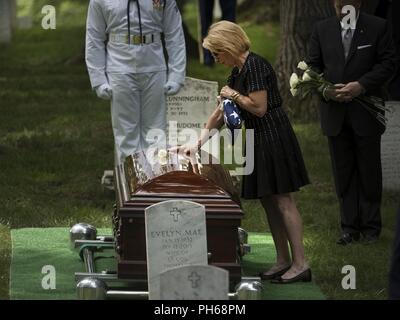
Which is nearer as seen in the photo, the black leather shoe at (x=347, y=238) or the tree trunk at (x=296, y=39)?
the black leather shoe at (x=347, y=238)

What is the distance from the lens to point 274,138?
7812mm

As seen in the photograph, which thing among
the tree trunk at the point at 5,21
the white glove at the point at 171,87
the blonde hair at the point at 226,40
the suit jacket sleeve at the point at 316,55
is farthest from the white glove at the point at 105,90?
the tree trunk at the point at 5,21

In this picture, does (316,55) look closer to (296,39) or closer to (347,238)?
(347,238)

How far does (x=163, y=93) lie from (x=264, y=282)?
2003mm

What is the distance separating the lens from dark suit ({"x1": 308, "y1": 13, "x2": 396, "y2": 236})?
9008 millimetres

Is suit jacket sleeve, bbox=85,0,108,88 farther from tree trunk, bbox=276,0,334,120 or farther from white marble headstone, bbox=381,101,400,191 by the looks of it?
tree trunk, bbox=276,0,334,120

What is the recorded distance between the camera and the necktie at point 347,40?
9.05 m

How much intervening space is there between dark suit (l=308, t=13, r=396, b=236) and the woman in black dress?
4.04 ft

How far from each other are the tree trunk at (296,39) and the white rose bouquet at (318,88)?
14.4 feet

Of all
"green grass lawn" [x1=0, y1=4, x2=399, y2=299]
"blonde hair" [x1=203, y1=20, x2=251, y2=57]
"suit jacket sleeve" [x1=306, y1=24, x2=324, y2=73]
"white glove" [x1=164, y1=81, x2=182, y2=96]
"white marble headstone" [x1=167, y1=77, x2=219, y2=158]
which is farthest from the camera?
"white marble headstone" [x1=167, y1=77, x2=219, y2=158]

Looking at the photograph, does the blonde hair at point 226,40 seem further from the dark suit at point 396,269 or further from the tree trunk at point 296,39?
the tree trunk at point 296,39

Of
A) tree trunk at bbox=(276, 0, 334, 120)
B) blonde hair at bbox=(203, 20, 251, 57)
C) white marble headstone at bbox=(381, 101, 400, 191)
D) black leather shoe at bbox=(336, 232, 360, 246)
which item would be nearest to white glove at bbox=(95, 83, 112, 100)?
blonde hair at bbox=(203, 20, 251, 57)
